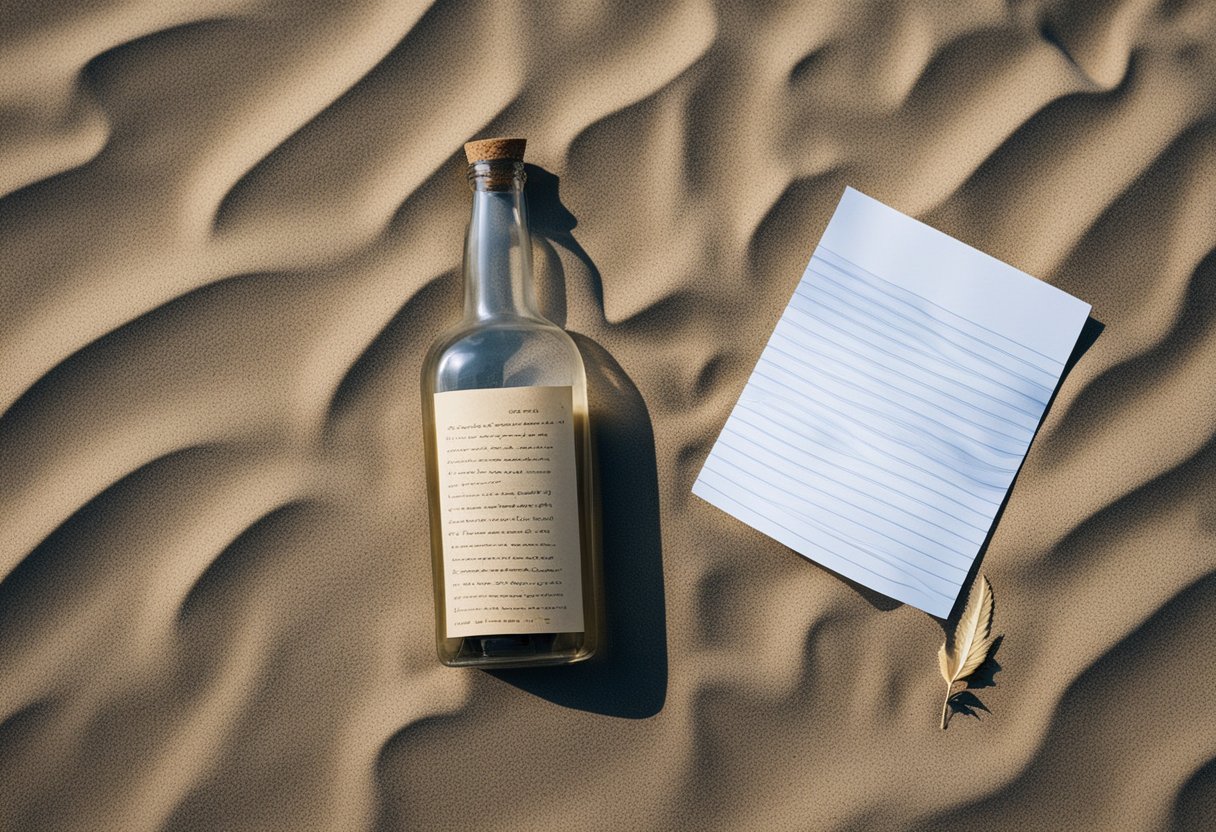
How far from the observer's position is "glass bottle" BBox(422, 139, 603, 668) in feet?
2.63

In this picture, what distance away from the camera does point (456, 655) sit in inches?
32.6

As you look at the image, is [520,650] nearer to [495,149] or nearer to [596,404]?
[596,404]

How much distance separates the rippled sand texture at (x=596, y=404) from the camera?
2.79ft

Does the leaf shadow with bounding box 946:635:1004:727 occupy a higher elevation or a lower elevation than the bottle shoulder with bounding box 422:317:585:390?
lower

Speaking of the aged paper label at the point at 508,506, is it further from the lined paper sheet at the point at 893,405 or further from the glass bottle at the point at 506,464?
the lined paper sheet at the point at 893,405

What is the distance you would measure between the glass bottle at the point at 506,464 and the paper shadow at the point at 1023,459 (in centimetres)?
31

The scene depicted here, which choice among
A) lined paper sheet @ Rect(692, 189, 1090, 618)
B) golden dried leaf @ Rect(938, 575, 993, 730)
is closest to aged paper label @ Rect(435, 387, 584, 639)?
lined paper sheet @ Rect(692, 189, 1090, 618)

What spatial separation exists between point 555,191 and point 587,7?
0.17 m

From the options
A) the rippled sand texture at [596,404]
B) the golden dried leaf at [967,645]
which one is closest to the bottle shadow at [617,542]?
the rippled sand texture at [596,404]

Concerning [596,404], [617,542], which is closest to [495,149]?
[596,404]

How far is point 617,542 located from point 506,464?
13 cm

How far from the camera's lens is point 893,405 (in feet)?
2.90

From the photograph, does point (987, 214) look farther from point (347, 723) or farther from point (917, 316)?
point (347, 723)

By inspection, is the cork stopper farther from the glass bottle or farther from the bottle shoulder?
the bottle shoulder
